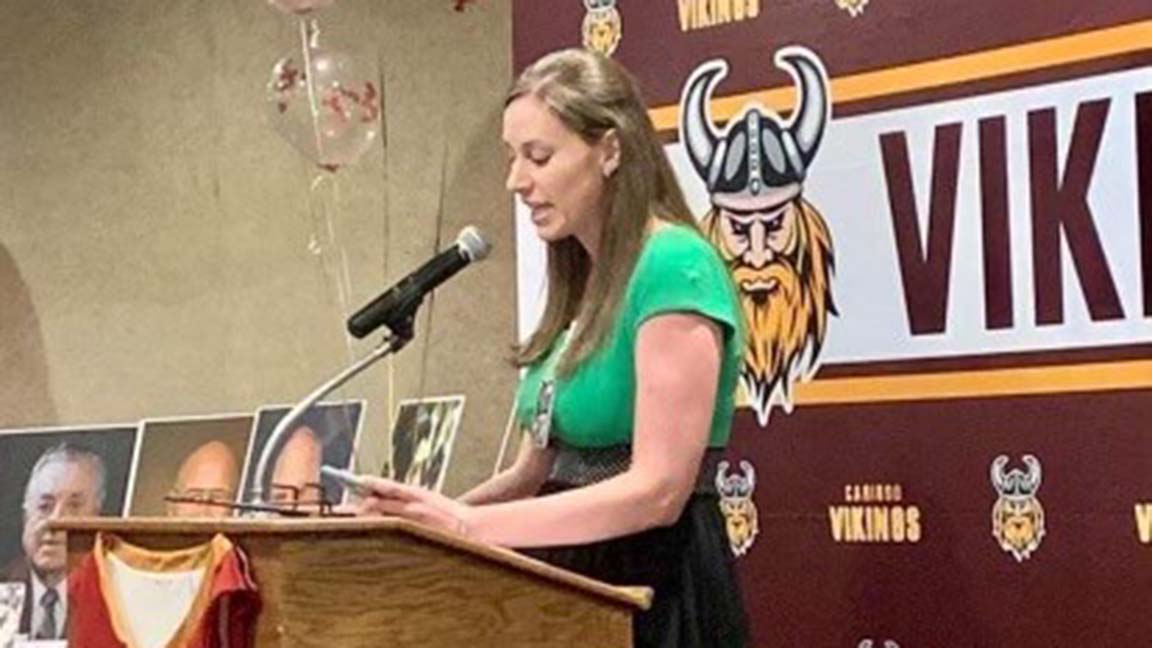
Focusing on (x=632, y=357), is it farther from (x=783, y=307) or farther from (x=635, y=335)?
(x=783, y=307)

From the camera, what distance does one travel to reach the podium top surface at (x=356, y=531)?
6.16 feet

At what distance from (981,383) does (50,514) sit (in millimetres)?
2442

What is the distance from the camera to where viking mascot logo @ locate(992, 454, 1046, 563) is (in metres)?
2.62

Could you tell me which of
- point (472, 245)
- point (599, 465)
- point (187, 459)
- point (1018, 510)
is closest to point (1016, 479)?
point (1018, 510)

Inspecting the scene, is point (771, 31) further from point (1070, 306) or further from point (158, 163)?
point (158, 163)

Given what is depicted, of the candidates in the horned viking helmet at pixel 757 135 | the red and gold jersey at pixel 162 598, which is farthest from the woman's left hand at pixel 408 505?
the horned viking helmet at pixel 757 135

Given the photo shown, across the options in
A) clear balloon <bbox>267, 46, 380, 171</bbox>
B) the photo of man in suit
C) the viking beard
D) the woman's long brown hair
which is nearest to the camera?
the woman's long brown hair

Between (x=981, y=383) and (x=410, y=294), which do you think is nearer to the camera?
(x=410, y=294)

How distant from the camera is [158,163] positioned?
4727 mm

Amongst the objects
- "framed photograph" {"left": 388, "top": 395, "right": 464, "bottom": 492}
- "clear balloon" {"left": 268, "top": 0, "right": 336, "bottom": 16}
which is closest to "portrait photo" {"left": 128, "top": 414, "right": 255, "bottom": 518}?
"framed photograph" {"left": 388, "top": 395, "right": 464, "bottom": 492}

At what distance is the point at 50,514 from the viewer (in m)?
4.38

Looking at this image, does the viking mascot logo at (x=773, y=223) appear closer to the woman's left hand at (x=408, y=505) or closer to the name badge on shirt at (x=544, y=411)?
the name badge on shirt at (x=544, y=411)

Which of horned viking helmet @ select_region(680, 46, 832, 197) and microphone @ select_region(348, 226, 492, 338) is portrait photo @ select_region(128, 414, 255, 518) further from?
microphone @ select_region(348, 226, 492, 338)

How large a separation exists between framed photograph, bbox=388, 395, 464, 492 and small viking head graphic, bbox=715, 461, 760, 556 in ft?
2.71
